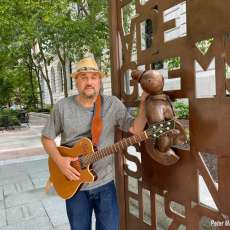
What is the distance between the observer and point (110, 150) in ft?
8.91

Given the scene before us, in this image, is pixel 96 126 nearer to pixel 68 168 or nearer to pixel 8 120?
pixel 68 168

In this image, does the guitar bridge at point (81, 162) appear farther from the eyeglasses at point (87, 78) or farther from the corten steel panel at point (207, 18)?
the corten steel panel at point (207, 18)

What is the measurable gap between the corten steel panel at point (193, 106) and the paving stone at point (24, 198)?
115 inches

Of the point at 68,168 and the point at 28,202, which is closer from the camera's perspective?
the point at 68,168

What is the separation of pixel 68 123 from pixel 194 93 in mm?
1072

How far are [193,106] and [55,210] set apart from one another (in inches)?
131

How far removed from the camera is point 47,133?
2990 mm

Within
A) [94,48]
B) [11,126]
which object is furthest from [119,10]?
[11,126]

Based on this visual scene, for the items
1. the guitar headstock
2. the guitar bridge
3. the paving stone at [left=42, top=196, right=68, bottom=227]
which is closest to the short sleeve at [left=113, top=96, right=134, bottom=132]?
the guitar bridge

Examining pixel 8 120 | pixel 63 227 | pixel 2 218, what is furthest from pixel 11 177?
pixel 8 120

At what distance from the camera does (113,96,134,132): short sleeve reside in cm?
295

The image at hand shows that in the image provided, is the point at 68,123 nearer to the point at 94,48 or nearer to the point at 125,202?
the point at 125,202

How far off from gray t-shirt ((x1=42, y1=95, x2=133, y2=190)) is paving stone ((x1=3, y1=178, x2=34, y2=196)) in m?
3.66

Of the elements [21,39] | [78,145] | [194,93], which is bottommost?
[78,145]
